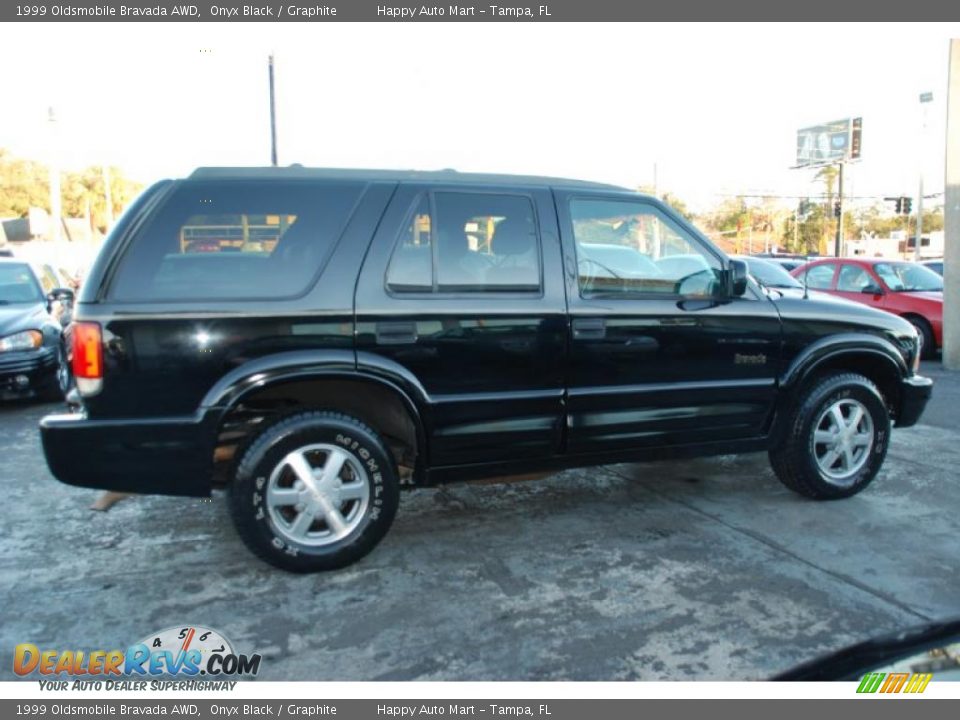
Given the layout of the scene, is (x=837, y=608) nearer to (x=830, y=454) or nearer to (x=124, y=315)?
(x=830, y=454)

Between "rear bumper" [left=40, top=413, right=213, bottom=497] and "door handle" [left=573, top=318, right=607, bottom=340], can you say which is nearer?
"rear bumper" [left=40, top=413, right=213, bottom=497]

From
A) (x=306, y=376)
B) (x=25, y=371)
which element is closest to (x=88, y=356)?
(x=306, y=376)

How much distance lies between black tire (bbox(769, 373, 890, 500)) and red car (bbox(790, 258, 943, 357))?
6747mm

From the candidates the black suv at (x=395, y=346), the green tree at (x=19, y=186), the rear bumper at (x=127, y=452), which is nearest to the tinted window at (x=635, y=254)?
the black suv at (x=395, y=346)

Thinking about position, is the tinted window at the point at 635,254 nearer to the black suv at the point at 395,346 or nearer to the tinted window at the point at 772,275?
the black suv at the point at 395,346

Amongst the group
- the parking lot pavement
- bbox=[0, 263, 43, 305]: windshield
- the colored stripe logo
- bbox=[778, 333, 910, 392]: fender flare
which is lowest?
the parking lot pavement

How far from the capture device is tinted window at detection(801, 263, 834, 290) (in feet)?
38.3

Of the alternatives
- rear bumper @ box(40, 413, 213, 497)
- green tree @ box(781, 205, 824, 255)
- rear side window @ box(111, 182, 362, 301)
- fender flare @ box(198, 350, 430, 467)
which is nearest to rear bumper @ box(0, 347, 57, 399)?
rear bumper @ box(40, 413, 213, 497)

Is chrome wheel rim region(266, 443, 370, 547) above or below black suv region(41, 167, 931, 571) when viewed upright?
below

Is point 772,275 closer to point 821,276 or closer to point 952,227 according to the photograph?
point 821,276

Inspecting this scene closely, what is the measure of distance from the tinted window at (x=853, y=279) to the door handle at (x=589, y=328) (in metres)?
9.14

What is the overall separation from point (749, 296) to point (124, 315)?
329 centimetres

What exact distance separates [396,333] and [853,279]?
10.2 m

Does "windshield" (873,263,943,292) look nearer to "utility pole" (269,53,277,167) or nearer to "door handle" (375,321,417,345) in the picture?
"door handle" (375,321,417,345)
